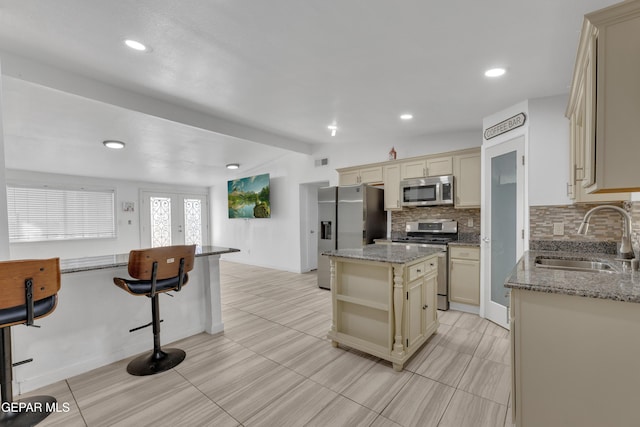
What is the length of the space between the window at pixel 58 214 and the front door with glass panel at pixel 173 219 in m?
0.77

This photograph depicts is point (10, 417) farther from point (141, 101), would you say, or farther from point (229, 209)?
point (229, 209)

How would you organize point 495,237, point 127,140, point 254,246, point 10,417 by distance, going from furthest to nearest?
point 254,246 < point 127,140 < point 495,237 < point 10,417

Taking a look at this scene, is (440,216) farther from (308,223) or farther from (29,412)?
(29,412)

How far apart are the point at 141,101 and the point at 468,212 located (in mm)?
4540

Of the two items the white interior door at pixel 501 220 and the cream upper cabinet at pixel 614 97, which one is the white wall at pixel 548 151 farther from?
the cream upper cabinet at pixel 614 97

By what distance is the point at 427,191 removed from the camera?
4.14m

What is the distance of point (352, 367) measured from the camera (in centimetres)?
237

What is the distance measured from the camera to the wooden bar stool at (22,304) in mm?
1565

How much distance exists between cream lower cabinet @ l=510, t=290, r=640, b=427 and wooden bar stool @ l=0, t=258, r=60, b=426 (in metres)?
2.78

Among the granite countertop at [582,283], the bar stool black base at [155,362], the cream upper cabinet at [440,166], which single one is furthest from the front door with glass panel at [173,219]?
the granite countertop at [582,283]

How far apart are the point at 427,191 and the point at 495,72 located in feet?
6.34

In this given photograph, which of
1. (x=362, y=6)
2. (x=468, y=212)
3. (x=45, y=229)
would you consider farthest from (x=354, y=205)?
(x=45, y=229)

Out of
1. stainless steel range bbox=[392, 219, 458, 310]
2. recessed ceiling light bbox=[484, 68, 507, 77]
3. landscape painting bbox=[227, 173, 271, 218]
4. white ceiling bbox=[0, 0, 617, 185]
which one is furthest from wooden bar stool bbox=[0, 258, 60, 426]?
landscape painting bbox=[227, 173, 271, 218]

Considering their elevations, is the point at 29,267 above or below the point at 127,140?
below
